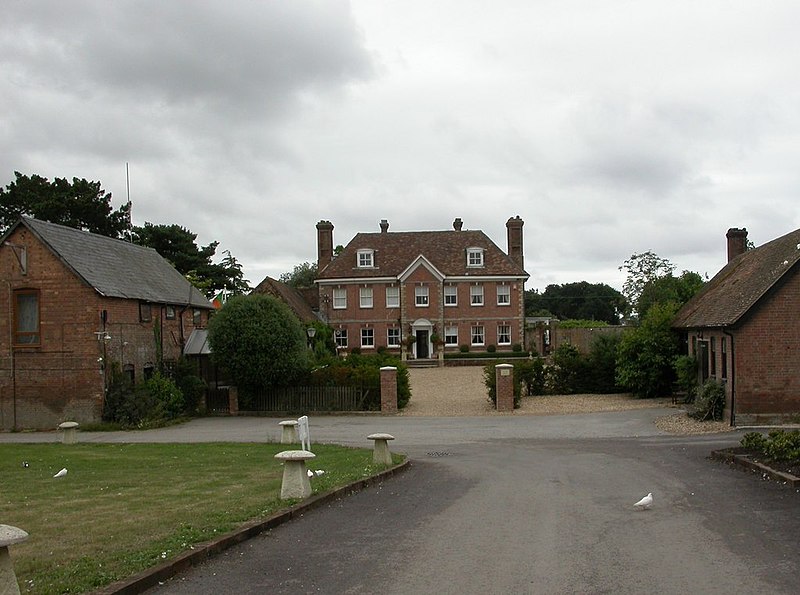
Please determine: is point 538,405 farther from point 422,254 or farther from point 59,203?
point 59,203

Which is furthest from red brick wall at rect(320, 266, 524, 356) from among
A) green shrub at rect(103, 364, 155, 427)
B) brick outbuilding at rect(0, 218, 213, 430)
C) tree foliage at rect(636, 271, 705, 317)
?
green shrub at rect(103, 364, 155, 427)

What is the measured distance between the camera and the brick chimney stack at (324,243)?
66.6 metres

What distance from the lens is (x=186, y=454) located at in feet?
70.4

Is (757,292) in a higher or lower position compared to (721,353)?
higher

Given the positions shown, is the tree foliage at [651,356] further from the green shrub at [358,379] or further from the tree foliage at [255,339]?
the tree foliage at [255,339]

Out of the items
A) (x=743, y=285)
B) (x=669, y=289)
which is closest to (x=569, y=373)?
(x=743, y=285)

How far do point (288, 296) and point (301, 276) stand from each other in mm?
55264

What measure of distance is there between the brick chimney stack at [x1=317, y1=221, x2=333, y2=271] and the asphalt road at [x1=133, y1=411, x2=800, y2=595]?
161 feet

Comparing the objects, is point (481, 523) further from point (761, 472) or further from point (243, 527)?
point (761, 472)

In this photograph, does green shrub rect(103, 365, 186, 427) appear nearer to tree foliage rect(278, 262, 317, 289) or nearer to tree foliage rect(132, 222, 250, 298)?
tree foliage rect(132, 222, 250, 298)

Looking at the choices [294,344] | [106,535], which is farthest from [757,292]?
[106,535]

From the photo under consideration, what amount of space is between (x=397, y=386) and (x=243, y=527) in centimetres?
2498

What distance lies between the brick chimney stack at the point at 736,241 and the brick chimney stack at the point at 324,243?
33520 millimetres

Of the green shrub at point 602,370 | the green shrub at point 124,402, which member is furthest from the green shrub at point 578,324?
the green shrub at point 124,402
